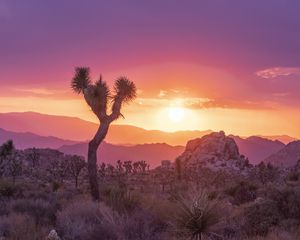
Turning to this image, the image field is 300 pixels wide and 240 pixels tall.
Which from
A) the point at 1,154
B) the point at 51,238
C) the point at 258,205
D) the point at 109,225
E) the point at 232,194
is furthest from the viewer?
the point at 1,154

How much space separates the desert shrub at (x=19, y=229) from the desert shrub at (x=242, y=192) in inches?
546

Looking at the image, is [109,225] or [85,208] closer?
[109,225]

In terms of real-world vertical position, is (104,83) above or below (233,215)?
above

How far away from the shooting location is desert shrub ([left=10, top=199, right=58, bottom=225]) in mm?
16328

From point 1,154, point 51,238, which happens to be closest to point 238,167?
point 1,154

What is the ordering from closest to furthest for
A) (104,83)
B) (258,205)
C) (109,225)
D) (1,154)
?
(109,225) < (258,205) < (104,83) < (1,154)

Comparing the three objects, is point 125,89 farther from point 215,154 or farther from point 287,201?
point 215,154

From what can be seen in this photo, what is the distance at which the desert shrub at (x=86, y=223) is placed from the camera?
43.4ft

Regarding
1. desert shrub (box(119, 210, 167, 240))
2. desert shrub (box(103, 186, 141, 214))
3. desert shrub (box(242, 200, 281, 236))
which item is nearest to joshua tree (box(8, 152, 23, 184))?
desert shrub (box(103, 186, 141, 214))

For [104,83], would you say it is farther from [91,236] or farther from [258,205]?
[91,236]

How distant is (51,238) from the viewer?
33.6 ft

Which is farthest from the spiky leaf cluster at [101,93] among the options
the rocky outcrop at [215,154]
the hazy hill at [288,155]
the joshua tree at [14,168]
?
the hazy hill at [288,155]

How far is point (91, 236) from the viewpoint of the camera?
43.1 feet

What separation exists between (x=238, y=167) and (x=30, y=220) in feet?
286
